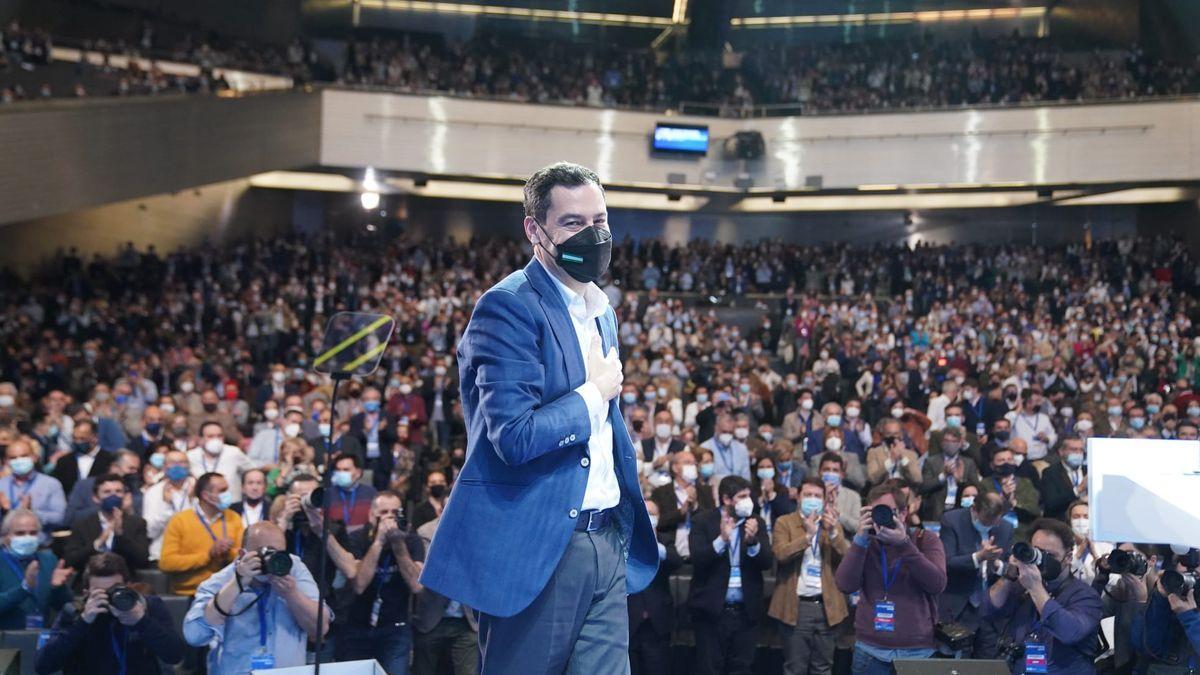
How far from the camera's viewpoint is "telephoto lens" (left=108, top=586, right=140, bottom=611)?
5008mm

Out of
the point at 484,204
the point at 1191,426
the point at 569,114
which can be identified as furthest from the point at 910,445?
the point at 484,204

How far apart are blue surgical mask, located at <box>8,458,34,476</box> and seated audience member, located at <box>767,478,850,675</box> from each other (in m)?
5.24

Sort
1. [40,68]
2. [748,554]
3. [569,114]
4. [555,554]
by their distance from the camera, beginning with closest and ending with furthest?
[555,554] → [748,554] → [40,68] → [569,114]

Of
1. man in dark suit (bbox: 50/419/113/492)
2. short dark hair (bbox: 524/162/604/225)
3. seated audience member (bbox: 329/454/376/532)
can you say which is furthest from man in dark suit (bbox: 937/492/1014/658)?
man in dark suit (bbox: 50/419/113/492)

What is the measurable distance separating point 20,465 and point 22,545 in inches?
72.7

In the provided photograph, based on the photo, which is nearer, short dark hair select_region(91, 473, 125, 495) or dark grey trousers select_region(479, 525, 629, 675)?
dark grey trousers select_region(479, 525, 629, 675)

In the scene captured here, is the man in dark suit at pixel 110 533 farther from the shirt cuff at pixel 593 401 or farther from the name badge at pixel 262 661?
the shirt cuff at pixel 593 401

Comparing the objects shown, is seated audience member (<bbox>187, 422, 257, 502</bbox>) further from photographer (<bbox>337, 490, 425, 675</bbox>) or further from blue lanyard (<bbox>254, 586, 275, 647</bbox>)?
blue lanyard (<bbox>254, 586, 275, 647</bbox>)

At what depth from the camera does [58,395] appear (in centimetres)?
1067

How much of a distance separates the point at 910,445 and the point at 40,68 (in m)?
13.5

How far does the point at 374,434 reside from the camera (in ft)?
36.7

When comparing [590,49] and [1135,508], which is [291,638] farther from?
[590,49]

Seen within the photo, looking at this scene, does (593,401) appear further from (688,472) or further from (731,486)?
(688,472)

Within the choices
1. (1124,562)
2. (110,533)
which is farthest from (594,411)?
(110,533)
